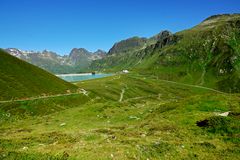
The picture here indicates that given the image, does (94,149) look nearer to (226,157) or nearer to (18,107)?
(226,157)

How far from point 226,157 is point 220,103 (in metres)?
32.0

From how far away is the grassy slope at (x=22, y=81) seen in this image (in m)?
105

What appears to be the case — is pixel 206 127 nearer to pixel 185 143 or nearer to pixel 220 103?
pixel 185 143

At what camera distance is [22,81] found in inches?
4732

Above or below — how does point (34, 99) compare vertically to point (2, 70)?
below

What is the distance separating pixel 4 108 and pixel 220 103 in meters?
65.4

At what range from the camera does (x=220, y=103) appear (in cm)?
5397

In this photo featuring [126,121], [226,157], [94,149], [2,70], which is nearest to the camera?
[226,157]

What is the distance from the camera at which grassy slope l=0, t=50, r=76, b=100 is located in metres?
105

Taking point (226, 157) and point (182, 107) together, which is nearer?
point (226, 157)

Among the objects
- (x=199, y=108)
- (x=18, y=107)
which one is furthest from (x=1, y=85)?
(x=199, y=108)

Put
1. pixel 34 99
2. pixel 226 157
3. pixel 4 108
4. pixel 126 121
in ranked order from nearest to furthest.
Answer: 1. pixel 226 157
2. pixel 126 121
3. pixel 4 108
4. pixel 34 99

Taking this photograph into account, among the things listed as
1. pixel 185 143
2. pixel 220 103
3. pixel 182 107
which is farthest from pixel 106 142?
pixel 220 103

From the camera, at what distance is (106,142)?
29.6m
